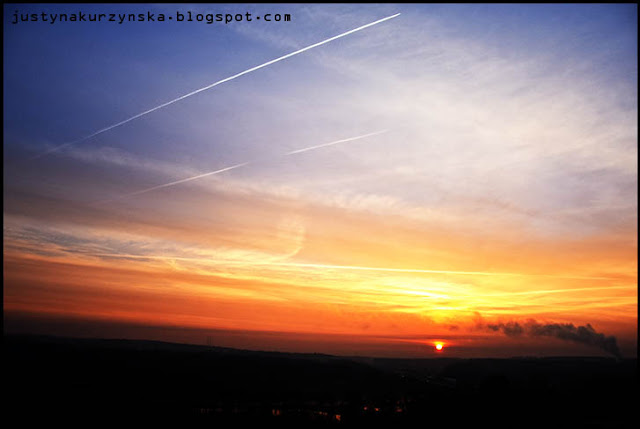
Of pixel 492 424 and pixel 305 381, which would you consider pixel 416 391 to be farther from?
pixel 492 424

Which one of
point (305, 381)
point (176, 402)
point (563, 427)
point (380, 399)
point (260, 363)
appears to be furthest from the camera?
point (260, 363)

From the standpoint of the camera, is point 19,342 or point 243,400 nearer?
point 243,400

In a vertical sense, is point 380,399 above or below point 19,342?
below

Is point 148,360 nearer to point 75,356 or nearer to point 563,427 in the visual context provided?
point 75,356

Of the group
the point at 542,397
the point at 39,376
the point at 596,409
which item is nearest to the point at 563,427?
the point at 542,397

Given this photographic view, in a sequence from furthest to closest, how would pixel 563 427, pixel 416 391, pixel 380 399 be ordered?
pixel 416 391 < pixel 380 399 < pixel 563 427

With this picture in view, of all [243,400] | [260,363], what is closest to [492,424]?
[243,400]
